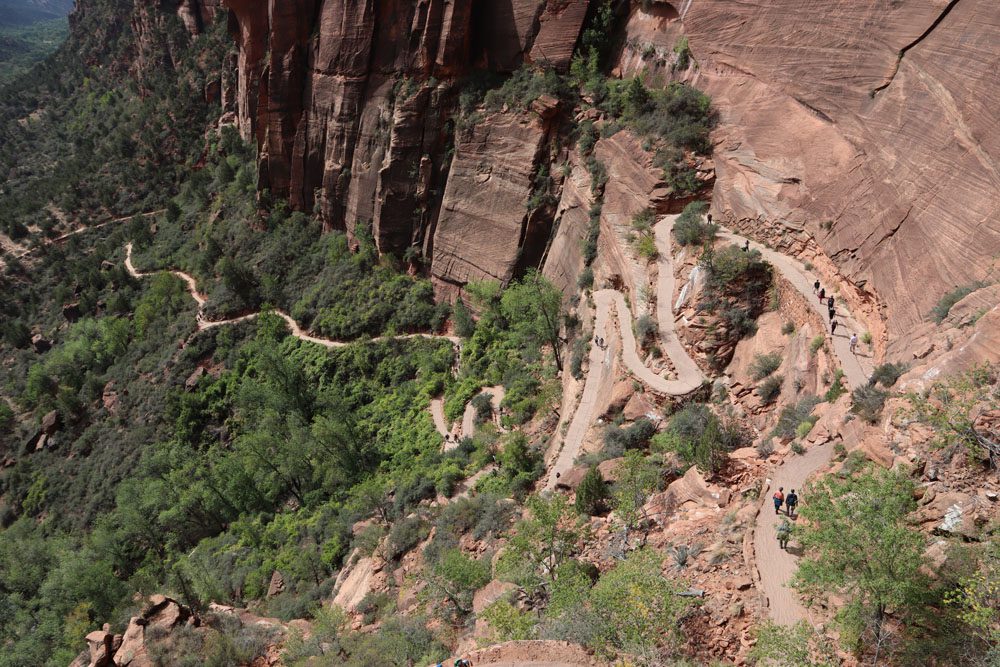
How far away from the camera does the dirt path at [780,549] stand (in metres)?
15.1

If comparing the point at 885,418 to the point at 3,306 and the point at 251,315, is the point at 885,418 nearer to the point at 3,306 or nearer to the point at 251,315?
the point at 251,315

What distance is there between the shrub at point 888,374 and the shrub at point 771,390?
5215 millimetres

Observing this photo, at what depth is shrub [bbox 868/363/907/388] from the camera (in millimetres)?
17094

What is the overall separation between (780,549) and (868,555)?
Answer: 428 centimetres

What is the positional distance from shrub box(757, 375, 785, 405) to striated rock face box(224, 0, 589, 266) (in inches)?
1005

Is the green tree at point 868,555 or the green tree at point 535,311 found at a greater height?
the green tree at point 868,555

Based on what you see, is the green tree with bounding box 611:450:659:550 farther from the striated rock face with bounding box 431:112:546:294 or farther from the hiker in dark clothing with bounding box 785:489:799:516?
the striated rock face with bounding box 431:112:546:294

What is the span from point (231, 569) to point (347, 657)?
19.5m

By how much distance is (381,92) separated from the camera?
50344mm

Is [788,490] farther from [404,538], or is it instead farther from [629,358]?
[404,538]

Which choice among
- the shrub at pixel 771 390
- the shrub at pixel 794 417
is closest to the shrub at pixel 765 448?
the shrub at pixel 794 417

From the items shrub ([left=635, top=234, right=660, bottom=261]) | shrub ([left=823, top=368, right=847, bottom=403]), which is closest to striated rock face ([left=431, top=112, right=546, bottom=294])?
shrub ([left=635, top=234, right=660, bottom=261])

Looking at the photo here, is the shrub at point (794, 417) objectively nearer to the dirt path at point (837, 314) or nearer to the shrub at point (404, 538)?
the dirt path at point (837, 314)

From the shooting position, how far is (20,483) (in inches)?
2330
